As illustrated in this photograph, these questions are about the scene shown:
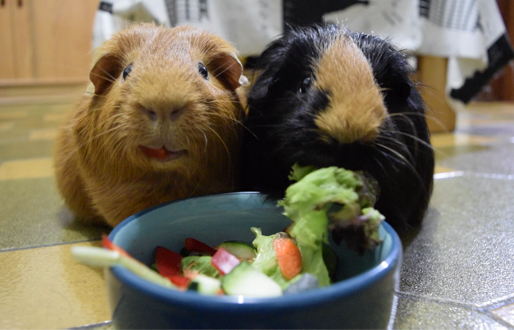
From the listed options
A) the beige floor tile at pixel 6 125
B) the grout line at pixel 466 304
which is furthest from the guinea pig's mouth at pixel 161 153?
the beige floor tile at pixel 6 125

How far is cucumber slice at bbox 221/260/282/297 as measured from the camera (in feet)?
1.78

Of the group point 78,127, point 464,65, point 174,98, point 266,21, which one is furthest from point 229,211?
point 464,65

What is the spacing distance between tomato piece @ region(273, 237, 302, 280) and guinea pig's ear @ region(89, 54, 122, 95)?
1.42 ft

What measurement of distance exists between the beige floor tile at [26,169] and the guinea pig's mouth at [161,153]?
102 centimetres

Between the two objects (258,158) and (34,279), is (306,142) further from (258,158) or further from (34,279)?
(34,279)

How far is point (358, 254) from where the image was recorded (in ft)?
2.13

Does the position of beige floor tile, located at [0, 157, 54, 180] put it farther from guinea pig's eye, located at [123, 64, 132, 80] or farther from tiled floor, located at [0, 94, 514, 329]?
guinea pig's eye, located at [123, 64, 132, 80]

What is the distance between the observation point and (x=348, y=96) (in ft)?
2.19

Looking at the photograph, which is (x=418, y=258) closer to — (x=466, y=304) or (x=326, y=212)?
(x=466, y=304)

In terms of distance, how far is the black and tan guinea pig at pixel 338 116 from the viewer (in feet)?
2.14

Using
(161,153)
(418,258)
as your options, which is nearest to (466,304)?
(418,258)

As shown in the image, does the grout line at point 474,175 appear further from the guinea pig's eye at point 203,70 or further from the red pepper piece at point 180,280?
the red pepper piece at point 180,280

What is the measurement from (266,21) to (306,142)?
4.50ft

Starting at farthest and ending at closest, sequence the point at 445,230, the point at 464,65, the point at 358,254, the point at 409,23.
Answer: the point at 464,65 < the point at 409,23 < the point at 445,230 < the point at 358,254
